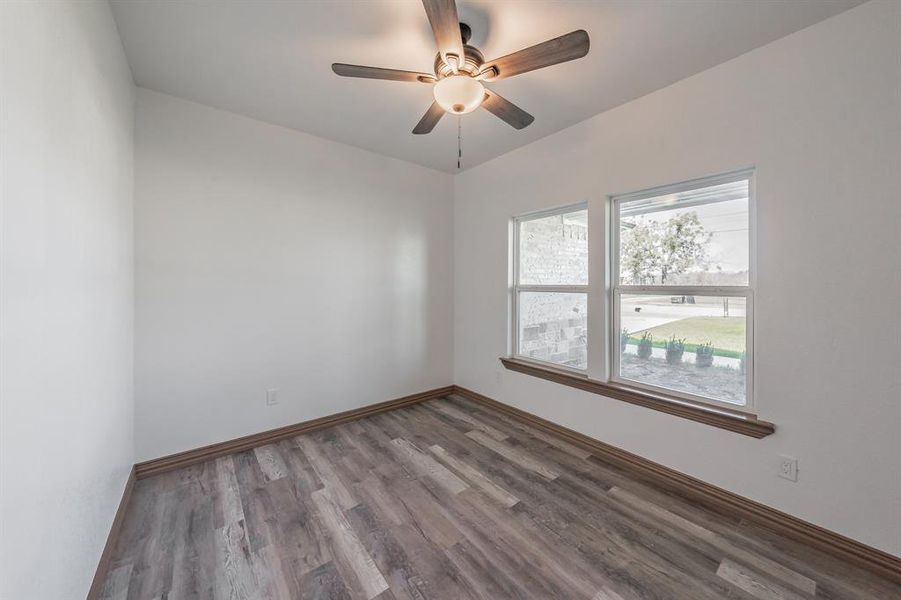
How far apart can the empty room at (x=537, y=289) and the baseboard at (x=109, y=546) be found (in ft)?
0.07

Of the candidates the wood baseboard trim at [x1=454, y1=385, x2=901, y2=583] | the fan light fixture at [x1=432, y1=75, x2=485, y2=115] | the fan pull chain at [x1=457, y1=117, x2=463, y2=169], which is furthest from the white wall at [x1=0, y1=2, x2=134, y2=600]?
the wood baseboard trim at [x1=454, y1=385, x2=901, y2=583]

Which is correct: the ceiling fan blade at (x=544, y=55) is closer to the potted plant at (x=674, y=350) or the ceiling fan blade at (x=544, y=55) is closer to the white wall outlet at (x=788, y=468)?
the potted plant at (x=674, y=350)

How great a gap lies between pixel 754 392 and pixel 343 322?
10.0 ft

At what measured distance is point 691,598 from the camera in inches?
55.8

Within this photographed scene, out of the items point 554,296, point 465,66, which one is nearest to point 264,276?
point 465,66

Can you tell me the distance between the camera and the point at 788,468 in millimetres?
1801

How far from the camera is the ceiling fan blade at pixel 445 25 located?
1.27 meters

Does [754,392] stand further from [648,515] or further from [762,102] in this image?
[762,102]

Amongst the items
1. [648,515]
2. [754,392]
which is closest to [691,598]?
[648,515]

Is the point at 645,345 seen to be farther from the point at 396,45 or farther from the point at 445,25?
the point at 396,45

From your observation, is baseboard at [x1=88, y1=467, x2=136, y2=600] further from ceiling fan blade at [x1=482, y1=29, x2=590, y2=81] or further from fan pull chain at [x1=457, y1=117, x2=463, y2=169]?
fan pull chain at [x1=457, y1=117, x2=463, y2=169]

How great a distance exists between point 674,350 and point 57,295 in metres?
3.13

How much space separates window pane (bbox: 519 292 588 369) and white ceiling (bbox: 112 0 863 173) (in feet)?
5.03

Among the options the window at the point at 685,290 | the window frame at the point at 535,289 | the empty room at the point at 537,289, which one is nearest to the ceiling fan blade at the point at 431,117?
the empty room at the point at 537,289
